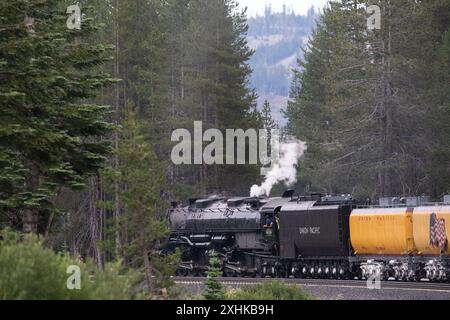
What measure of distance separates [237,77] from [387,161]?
1661 centimetres

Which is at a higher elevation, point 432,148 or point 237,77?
point 237,77

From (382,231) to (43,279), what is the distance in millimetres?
24919

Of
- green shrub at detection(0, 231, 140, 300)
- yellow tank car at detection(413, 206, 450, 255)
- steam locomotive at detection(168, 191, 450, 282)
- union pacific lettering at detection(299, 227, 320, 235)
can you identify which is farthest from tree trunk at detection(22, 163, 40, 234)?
union pacific lettering at detection(299, 227, 320, 235)

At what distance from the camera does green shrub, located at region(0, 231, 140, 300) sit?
14961 mm

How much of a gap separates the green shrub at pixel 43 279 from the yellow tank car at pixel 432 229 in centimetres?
2150

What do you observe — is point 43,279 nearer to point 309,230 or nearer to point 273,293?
point 273,293

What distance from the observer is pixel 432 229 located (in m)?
35.9

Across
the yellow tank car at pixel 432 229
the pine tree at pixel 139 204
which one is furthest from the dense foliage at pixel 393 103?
the pine tree at pixel 139 204

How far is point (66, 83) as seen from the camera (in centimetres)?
2581

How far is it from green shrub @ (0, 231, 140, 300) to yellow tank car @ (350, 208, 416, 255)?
75.3 ft

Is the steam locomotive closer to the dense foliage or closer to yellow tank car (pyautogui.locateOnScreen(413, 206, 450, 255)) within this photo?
yellow tank car (pyautogui.locateOnScreen(413, 206, 450, 255))

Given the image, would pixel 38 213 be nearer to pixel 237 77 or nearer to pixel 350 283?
pixel 350 283

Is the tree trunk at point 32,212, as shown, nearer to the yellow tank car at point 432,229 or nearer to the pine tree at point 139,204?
the pine tree at point 139,204
